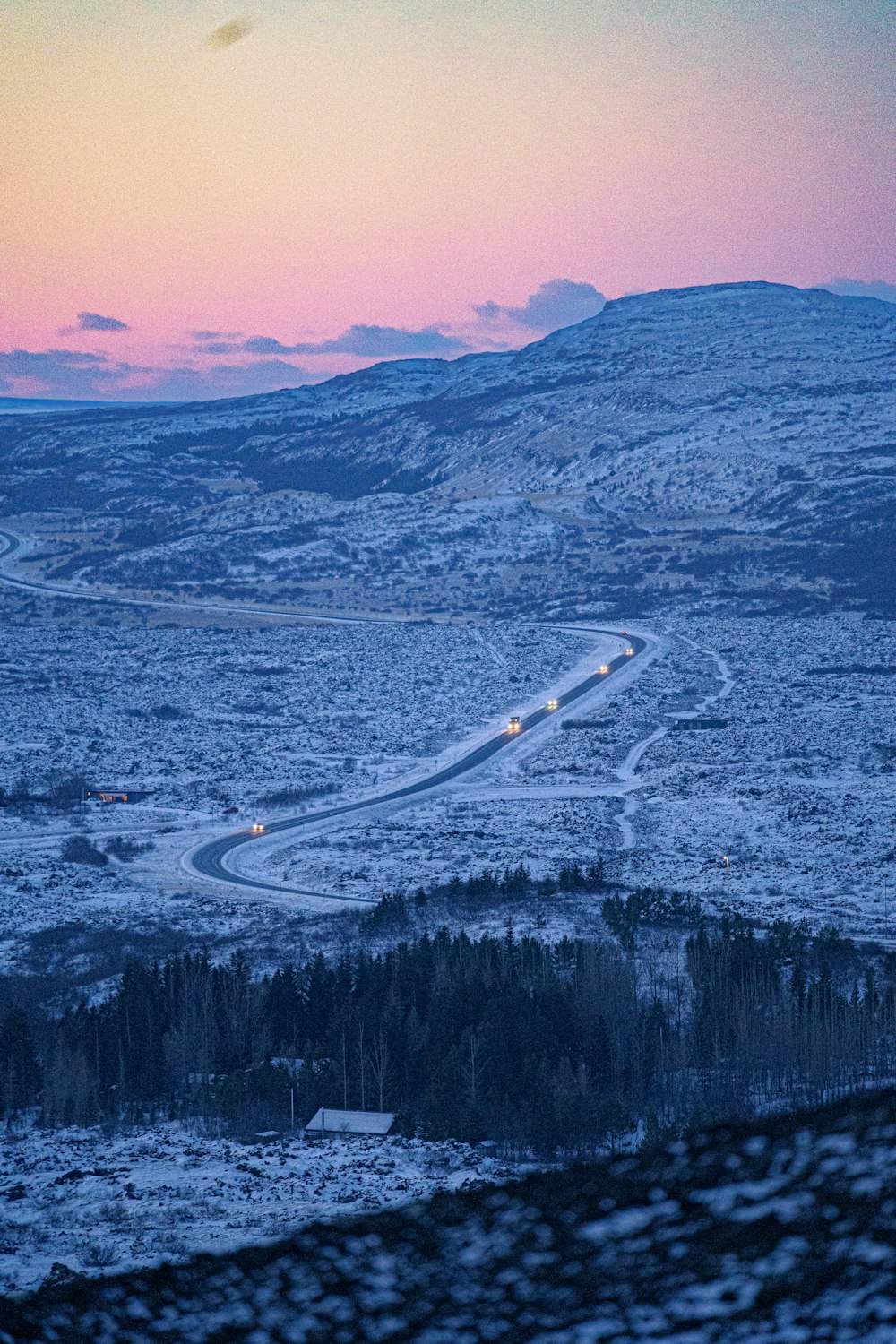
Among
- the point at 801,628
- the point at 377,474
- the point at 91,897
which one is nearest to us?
the point at 91,897

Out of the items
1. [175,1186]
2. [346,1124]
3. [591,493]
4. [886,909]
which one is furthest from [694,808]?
[591,493]

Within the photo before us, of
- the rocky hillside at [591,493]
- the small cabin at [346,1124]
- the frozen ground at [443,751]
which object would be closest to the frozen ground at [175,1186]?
the small cabin at [346,1124]

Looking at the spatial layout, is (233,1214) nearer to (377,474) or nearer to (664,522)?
(664,522)

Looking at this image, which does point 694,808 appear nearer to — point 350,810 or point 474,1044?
point 350,810

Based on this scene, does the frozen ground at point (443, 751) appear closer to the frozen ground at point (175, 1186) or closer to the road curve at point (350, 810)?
the road curve at point (350, 810)

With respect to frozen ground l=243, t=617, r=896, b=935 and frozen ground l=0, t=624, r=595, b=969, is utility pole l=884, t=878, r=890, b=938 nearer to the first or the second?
frozen ground l=243, t=617, r=896, b=935

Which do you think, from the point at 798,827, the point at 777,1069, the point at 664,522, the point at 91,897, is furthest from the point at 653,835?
the point at 664,522
